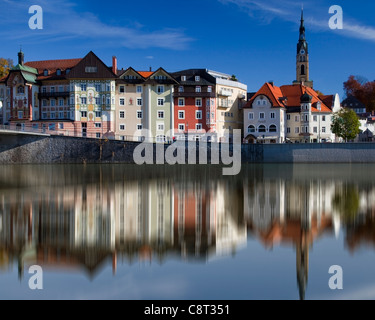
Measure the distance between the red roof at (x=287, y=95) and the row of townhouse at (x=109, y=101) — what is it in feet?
25.7

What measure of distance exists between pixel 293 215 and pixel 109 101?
5725cm

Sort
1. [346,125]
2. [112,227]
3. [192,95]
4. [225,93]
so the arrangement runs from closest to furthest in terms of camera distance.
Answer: [112,227], [192,95], [346,125], [225,93]

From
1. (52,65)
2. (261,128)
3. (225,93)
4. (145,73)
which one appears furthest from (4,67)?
(261,128)

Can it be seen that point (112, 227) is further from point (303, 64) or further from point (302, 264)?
point (303, 64)

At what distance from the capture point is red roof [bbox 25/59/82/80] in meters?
80.2

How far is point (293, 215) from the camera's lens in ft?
75.0

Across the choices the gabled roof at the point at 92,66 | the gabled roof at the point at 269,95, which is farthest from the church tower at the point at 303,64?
the gabled roof at the point at 92,66

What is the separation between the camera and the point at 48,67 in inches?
3204

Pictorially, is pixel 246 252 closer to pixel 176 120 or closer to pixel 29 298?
pixel 29 298

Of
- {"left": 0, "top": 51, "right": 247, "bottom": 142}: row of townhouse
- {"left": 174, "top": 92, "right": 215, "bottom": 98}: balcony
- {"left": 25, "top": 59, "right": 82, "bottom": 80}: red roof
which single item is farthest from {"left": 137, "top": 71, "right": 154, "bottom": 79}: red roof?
{"left": 25, "top": 59, "right": 82, "bottom": 80}: red roof

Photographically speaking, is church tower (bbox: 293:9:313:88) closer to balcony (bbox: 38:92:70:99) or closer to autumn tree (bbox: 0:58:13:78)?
balcony (bbox: 38:92:70:99)

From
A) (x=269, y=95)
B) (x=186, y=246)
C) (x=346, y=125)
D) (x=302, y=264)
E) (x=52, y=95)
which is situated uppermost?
(x=269, y=95)

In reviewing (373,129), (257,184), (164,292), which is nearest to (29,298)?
(164,292)

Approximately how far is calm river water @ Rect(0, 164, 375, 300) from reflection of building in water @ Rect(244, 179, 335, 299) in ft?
0.17
